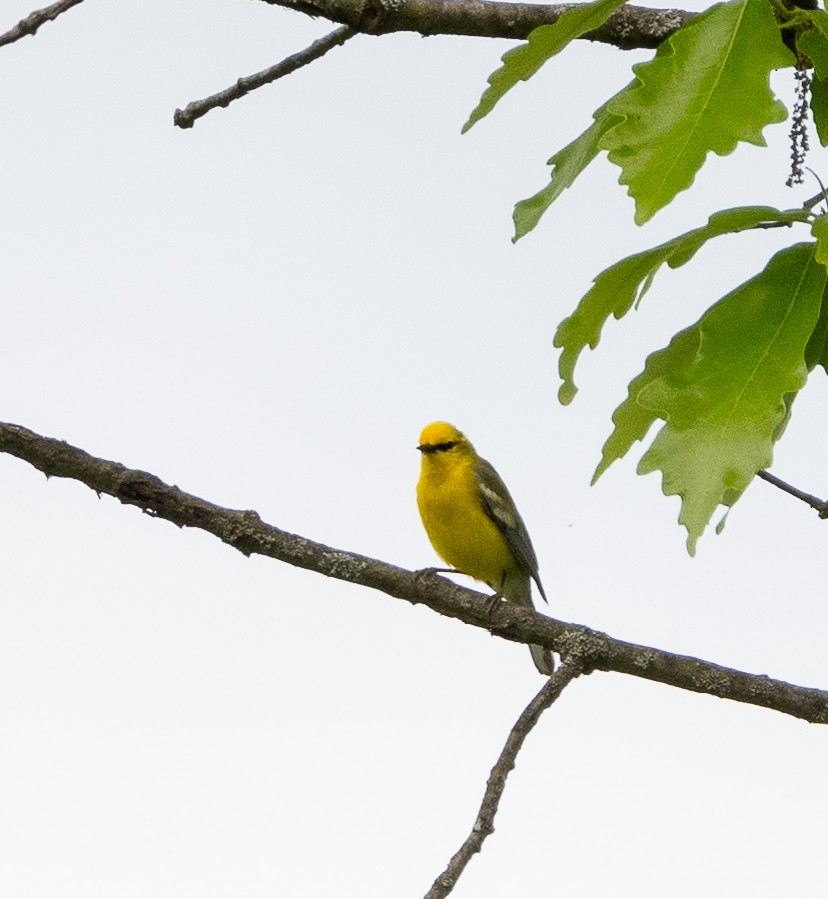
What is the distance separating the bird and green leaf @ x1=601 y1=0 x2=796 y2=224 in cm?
492

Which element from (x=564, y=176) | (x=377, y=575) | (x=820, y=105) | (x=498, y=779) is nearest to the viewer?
(x=820, y=105)

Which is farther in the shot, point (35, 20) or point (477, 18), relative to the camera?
point (477, 18)

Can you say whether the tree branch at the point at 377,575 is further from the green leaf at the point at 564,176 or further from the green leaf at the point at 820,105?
the green leaf at the point at 820,105

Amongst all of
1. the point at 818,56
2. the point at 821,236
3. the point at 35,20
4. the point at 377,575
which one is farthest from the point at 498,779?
the point at 35,20

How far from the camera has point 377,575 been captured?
2.45 m

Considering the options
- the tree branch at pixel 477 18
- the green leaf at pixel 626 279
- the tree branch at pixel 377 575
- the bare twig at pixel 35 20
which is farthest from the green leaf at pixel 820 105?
the bare twig at pixel 35 20

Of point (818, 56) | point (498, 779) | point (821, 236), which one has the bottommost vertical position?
point (498, 779)

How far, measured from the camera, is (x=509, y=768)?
6.90 feet

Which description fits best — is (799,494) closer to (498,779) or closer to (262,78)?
(498,779)

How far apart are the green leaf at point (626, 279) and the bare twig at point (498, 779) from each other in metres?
0.51

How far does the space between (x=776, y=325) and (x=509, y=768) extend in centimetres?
81

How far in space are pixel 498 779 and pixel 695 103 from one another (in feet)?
3.53

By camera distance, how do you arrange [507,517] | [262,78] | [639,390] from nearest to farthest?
[639,390], [262,78], [507,517]

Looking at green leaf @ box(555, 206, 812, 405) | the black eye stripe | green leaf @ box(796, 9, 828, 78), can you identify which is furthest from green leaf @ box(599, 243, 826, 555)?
the black eye stripe
